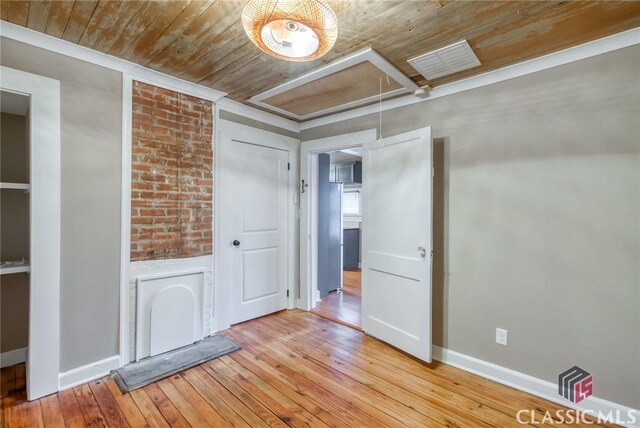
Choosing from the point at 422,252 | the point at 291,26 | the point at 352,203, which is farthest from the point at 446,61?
the point at 352,203

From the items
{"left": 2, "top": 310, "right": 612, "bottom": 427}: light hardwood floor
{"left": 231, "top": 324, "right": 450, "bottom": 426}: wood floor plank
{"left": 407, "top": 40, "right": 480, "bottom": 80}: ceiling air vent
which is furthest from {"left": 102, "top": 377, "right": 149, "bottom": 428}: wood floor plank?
{"left": 407, "top": 40, "right": 480, "bottom": 80}: ceiling air vent

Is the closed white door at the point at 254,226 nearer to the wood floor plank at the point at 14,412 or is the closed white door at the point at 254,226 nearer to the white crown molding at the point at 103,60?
the white crown molding at the point at 103,60

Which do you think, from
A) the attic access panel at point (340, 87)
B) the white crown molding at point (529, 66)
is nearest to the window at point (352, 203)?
the attic access panel at point (340, 87)

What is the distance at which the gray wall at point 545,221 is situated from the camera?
184 centimetres

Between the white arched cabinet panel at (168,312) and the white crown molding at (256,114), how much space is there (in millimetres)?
1707

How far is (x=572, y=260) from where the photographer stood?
2.00 meters

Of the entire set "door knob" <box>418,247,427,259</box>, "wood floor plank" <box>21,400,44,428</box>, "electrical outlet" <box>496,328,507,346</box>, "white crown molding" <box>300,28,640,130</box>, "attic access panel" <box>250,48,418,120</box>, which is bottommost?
"wood floor plank" <box>21,400,44,428</box>

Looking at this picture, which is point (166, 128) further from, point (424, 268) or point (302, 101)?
point (424, 268)

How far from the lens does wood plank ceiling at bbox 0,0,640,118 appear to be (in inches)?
63.7

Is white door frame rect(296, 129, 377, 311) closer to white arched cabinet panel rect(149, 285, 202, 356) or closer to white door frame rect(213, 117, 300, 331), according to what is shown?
white door frame rect(213, 117, 300, 331)

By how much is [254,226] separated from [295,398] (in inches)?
73.4

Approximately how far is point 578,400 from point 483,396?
0.57 m

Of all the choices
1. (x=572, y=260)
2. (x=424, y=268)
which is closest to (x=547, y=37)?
(x=572, y=260)

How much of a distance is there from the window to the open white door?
4.09m
